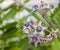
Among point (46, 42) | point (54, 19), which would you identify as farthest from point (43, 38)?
point (54, 19)

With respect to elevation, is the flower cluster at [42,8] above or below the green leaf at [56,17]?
above

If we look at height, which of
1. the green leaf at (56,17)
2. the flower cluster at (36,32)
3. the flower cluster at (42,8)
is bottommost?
the flower cluster at (36,32)

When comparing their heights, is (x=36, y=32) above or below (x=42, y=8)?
below

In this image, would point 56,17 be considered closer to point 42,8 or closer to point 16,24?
point 42,8

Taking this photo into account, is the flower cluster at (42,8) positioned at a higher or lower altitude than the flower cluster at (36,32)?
higher

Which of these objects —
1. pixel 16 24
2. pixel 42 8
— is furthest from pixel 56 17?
pixel 16 24
